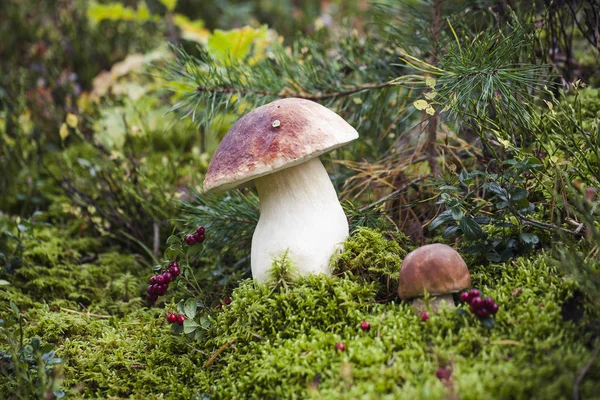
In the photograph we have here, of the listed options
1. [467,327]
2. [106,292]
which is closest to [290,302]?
[467,327]

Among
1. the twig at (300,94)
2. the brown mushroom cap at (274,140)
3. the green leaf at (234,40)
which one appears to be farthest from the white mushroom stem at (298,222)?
the green leaf at (234,40)

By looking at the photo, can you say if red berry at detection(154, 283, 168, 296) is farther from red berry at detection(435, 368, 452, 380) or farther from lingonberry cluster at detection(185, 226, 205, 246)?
→ red berry at detection(435, 368, 452, 380)

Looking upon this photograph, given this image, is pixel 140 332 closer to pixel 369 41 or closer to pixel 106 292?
pixel 106 292

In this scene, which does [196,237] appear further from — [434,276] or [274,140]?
[434,276]

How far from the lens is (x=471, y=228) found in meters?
1.71

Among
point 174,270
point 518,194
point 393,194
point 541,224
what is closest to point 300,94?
point 393,194

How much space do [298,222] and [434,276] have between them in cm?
56

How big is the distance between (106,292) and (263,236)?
1104 mm

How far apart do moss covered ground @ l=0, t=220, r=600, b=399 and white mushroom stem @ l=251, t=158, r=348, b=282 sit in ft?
0.25

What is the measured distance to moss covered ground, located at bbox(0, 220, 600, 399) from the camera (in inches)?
52.3

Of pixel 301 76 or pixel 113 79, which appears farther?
pixel 113 79

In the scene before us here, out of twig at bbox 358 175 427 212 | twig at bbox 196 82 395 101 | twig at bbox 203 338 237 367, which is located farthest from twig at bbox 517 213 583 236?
twig at bbox 203 338 237 367

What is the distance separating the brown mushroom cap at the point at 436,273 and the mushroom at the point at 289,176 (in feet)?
1.23

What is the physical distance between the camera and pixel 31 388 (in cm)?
158
